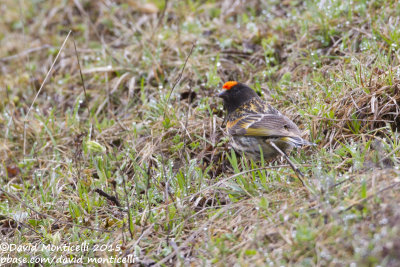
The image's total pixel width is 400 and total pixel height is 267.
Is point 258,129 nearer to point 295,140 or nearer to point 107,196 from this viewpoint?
point 295,140

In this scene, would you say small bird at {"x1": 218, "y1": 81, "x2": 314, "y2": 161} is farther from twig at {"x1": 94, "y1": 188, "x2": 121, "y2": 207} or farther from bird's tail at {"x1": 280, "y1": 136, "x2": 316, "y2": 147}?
twig at {"x1": 94, "y1": 188, "x2": 121, "y2": 207}

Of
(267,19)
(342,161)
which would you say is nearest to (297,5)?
(267,19)

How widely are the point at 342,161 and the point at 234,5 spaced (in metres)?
4.69

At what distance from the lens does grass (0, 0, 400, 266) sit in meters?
3.70

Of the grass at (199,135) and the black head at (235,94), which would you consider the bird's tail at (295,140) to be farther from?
A: the black head at (235,94)

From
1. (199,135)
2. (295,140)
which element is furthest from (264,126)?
(199,135)

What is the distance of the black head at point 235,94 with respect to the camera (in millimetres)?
5805

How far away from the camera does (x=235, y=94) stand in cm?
584

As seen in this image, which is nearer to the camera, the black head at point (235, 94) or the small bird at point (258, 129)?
the small bird at point (258, 129)

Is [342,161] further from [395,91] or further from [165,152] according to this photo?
[165,152]

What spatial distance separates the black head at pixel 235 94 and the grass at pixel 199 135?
0.99 ft

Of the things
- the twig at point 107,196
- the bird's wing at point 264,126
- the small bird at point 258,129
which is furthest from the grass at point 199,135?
the bird's wing at point 264,126

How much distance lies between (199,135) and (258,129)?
43.3 inches

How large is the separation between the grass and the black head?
301 millimetres
